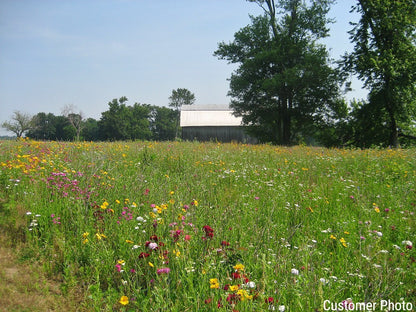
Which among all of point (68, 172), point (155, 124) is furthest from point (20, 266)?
point (155, 124)

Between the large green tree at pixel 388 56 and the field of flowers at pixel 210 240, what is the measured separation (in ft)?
62.7

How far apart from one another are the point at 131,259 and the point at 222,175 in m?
3.55

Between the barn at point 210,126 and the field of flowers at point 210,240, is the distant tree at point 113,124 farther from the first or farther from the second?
the field of flowers at point 210,240

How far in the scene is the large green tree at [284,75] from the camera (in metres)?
25.5

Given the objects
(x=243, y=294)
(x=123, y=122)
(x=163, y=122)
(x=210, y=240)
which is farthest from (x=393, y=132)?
(x=163, y=122)

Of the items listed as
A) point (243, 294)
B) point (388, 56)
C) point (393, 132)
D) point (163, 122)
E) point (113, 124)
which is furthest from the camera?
point (163, 122)

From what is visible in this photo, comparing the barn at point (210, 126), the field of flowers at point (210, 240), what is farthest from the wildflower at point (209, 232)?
the barn at point (210, 126)

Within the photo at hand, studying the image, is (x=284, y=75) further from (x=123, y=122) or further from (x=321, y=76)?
(x=123, y=122)

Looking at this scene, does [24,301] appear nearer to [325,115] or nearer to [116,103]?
[325,115]

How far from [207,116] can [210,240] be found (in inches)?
1694

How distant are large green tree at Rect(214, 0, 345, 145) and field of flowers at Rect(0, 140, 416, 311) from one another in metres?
21.4

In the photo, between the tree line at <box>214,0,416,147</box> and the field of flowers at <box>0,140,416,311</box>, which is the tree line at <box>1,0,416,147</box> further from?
the field of flowers at <box>0,140,416,311</box>

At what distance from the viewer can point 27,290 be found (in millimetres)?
2855

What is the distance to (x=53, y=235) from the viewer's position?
3590 mm
